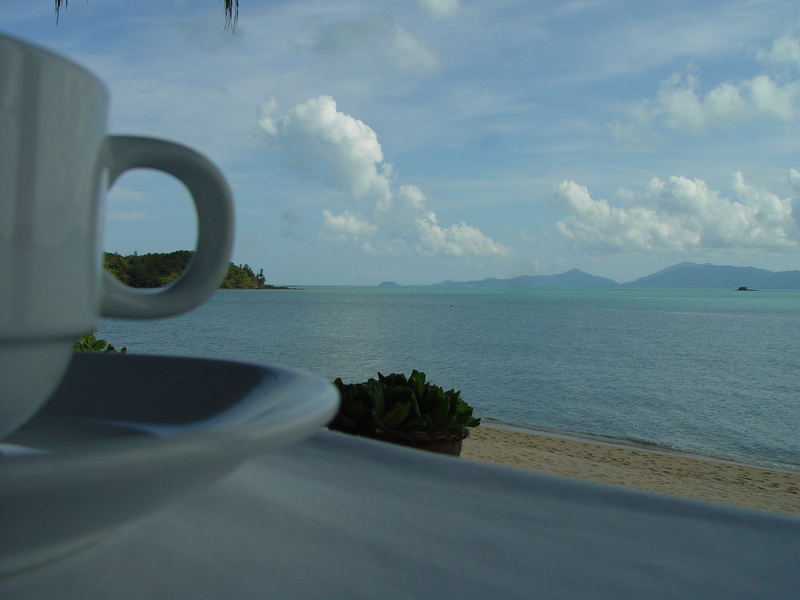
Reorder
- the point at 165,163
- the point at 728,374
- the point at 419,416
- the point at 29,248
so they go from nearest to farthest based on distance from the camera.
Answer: the point at 29,248 → the point at 165,163 → the point at 419,416 → the point at 728,374

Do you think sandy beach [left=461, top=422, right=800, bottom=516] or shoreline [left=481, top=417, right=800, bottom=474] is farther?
shoreline [left=481, top=417, right=800, bottom=474]

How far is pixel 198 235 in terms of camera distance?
387 mm

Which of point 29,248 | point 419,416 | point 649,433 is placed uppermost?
point 29,248

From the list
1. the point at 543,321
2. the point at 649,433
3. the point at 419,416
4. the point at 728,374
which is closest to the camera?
the point at 419,416

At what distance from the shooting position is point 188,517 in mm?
363

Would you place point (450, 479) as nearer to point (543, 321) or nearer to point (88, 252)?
point (88, 252)

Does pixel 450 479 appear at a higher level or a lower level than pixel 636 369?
higher

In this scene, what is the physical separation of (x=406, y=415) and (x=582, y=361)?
2740 centimetres

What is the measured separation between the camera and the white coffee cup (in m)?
0.27


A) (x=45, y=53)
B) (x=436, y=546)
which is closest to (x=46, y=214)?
(x=45, y=53)

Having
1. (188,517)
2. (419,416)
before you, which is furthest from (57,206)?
(419,416)

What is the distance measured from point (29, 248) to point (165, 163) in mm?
122

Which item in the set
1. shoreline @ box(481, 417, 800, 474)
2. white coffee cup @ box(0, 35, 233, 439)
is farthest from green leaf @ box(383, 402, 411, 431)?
shoreline @ box(481, 417, 800, 474)

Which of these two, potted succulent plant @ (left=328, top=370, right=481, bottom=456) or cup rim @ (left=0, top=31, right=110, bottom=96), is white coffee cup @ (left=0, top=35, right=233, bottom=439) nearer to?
cup rim @ (left=0, top=31, right=110, bottom=96)
